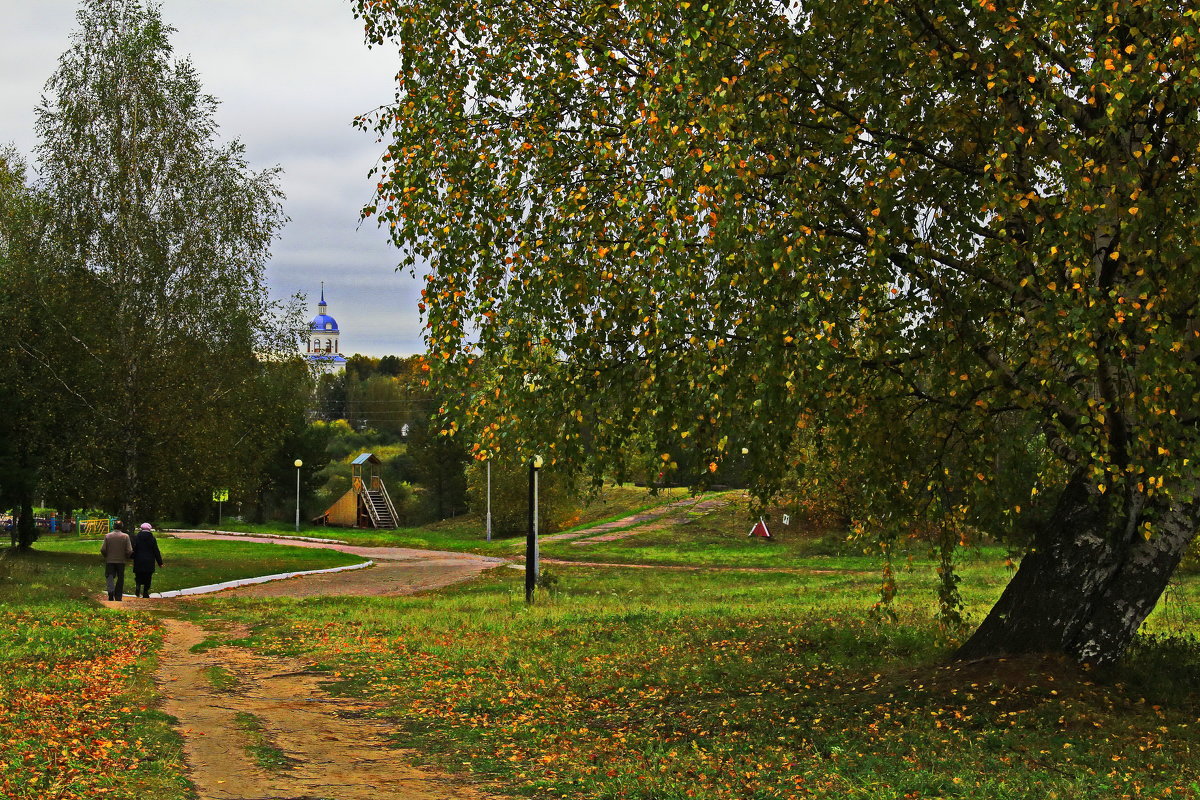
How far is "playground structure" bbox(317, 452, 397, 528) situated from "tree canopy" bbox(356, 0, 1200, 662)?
61114 millimetres

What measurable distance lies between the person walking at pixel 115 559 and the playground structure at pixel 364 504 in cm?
4726

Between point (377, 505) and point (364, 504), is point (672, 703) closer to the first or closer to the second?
point (364, 504)

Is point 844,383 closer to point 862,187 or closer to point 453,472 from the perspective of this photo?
point 862,187

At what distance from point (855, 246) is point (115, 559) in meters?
17.9

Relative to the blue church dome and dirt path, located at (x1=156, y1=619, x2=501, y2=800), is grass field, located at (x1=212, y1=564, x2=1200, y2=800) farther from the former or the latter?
the blue church dome

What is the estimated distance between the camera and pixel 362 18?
34.7 ft

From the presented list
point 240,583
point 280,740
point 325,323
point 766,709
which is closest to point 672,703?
point 766,709

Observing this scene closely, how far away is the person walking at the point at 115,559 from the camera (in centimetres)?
2152

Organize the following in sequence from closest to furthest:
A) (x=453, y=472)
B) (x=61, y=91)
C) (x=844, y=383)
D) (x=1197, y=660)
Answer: (x=844, y=383) < (x=1197, y=660) < (x=61, y=91) < (x=453, y=472)

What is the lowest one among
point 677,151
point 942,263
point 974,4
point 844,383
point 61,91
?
point 844,383

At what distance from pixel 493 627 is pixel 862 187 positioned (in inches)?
442

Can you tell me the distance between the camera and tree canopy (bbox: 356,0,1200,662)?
773 centimetres

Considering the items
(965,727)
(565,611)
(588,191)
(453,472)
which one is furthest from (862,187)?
(453,472)

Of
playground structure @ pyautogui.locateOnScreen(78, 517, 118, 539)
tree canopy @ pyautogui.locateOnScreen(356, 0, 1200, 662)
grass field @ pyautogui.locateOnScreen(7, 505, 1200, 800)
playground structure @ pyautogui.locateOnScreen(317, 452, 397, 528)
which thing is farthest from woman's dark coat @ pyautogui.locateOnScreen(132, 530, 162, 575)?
playground structure @ pyautogui.locateOnScreen(317, 452, 397, 528)
